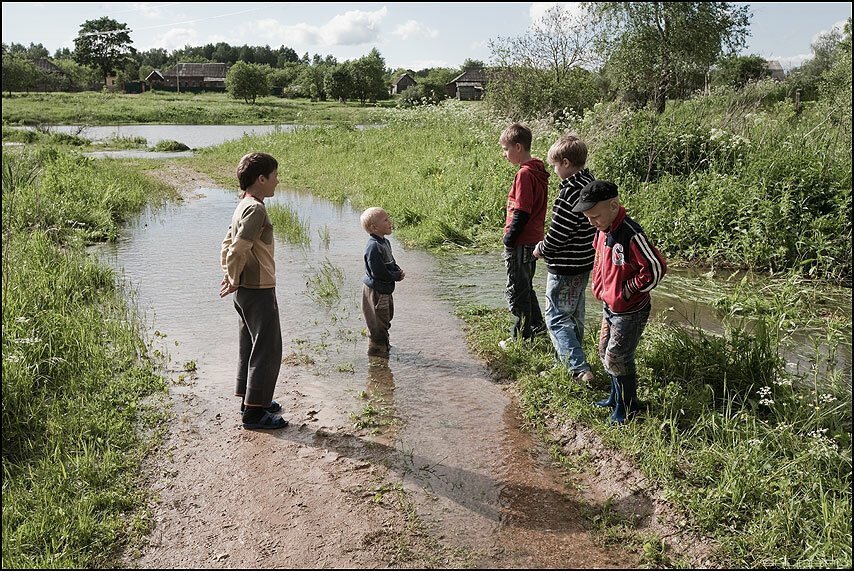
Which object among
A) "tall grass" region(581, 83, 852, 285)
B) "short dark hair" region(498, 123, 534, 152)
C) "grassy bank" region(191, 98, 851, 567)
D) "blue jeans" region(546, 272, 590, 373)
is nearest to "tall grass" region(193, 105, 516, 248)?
"grassy bank" region(191, 98, 851, 567)

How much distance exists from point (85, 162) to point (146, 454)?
1644 centimetres

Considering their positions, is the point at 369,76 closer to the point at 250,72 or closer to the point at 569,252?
the point at 250,72

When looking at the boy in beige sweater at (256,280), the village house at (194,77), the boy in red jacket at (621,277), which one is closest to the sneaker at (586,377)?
the boy in red jacket at (621,277)

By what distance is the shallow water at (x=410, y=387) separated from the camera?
3.68 metres

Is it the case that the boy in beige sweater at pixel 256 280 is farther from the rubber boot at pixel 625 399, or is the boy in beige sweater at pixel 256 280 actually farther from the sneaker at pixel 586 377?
the rubber boot at pixel 625 399

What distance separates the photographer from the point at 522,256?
5.82 meters

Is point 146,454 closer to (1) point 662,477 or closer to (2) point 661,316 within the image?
(1) point 662,477

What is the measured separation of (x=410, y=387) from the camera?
549cm

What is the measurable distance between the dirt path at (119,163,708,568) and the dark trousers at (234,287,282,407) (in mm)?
305

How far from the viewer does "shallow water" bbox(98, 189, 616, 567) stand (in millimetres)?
3682

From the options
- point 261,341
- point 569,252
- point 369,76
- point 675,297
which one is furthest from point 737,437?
point 369,76

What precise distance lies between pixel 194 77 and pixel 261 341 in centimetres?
9201

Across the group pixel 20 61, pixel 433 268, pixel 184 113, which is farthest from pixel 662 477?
pixel 20 61

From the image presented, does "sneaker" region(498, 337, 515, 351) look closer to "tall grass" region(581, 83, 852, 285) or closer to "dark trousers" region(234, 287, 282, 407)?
"dark trousers" region(234, 287, 282, 407)
